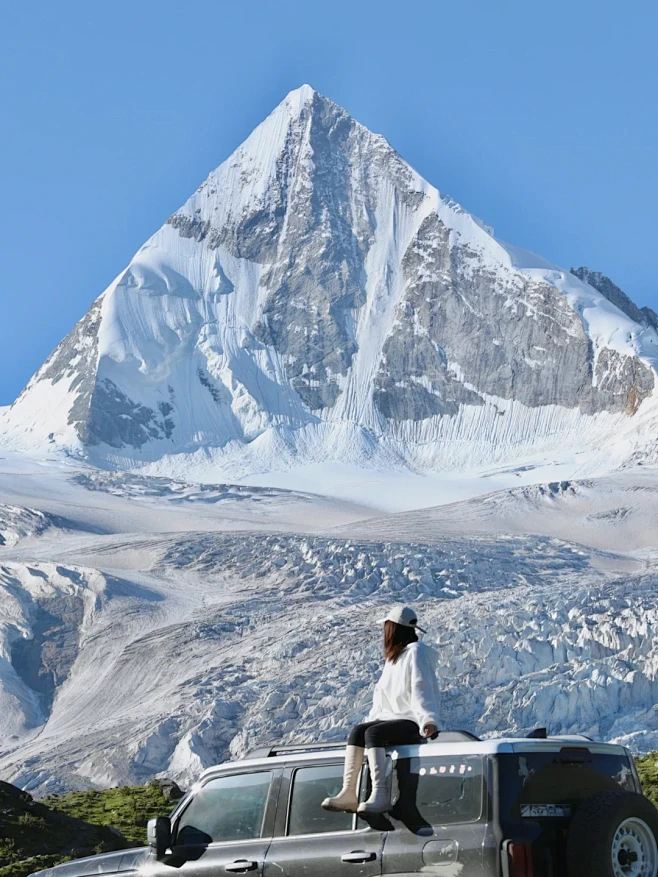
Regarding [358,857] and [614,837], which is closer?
[614,837]

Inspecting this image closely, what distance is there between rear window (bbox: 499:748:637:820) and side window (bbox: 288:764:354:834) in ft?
3.76

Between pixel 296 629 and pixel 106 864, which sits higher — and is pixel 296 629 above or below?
below

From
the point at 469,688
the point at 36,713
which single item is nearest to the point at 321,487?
the point at 36,713

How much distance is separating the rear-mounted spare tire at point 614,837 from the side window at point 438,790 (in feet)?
1.72

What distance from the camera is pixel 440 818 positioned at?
6.56 meters

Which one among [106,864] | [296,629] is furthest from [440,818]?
[296,629]

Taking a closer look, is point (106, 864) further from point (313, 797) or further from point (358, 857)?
point (358, 857)

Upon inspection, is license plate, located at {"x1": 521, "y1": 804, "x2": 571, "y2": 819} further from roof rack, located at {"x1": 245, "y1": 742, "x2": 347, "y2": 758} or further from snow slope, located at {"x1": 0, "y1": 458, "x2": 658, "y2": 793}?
snow slope, located at {"x1": 0, "y1": 458, "x2": 658, "y2": 793}

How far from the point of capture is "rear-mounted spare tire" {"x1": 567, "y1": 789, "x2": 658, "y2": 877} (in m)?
6.29

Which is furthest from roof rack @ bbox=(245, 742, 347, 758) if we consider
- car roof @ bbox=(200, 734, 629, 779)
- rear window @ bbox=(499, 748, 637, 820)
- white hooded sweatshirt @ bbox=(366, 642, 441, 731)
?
rear window @ bbox=(499, 748, 637, 820)

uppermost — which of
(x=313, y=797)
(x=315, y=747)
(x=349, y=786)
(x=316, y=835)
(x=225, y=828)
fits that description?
(x=315, y=747)

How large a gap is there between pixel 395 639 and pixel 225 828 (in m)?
1.53

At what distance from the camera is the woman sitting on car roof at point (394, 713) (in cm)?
689

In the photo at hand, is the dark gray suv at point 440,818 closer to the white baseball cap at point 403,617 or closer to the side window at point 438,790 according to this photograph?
the side window at point 438,790
